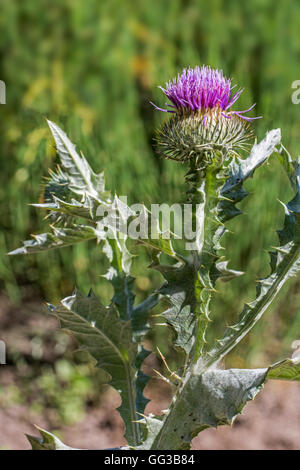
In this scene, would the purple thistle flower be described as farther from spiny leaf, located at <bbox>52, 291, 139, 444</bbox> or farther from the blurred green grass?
the blurred green grass

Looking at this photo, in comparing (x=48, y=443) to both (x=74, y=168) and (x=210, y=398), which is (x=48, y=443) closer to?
(x=210, y=398)

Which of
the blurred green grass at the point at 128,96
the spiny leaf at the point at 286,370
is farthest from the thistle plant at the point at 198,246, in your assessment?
the blurred green grass at the point at 128,96

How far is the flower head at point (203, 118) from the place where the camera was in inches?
52.9

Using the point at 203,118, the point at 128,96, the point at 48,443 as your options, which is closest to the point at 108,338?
the point at 48,443

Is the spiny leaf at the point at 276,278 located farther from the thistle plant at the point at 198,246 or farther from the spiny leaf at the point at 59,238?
the spiny leaf at the point at 59,238

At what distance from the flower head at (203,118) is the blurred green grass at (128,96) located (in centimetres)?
113

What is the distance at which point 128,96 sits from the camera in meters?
3.63

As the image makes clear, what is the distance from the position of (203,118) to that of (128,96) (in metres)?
2.37

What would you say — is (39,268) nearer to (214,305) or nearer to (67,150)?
(214,305)

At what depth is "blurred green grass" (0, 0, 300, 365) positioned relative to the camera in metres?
2.69

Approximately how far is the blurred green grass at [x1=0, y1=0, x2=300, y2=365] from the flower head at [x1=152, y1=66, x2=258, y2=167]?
1.13 meters

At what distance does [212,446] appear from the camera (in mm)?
2332

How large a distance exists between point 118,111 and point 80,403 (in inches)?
80.6
